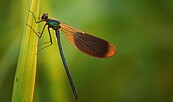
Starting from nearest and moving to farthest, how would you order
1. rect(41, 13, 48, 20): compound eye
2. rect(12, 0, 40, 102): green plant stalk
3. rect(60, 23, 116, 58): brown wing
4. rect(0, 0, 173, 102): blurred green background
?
1. rect(12, 0, 40, 102): green plant stalk
2. rect(41, 13, 48, 20): compound eye
3. rect(60, 23, 116, 58): brown wing
4. rect(0, 0, 173, 102): blurred green background

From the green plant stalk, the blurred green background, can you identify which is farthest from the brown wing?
the green plant stalk

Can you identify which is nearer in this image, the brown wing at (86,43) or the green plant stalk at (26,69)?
the green plant stalk at (26,69)

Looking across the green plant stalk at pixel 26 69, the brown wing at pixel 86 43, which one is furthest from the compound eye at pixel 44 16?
the green plant stalk at pixel 26 69

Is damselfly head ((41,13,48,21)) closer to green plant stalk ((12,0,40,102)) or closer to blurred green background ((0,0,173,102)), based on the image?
blurred green background ((0,0,173,102))

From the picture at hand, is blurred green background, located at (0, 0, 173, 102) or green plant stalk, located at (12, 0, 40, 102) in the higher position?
blurred green background, located at (0, 0, 173, 102)

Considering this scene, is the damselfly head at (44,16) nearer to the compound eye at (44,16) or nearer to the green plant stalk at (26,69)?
the compound eye at (44,16)

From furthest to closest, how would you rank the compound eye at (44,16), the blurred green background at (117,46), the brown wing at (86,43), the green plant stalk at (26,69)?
1. the blurred green background at (117,46)
2. the brown wing at (86,43)
3. the compound eye at (44,16)
4. the green plant stalk at (26,69)
